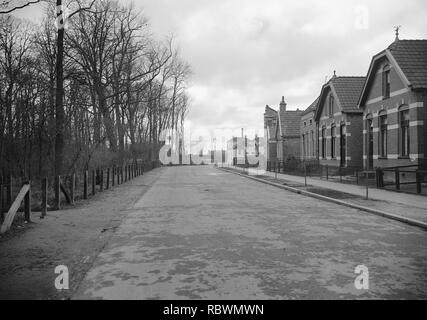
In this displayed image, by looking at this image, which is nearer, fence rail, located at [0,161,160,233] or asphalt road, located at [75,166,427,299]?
asphalt road, located at [75,166,427,299]

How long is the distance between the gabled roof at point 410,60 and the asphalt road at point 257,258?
498 inches

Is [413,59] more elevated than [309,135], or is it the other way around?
[413,59]

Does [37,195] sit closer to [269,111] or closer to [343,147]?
[343,147]

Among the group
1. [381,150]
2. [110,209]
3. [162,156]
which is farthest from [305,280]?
[162,156]

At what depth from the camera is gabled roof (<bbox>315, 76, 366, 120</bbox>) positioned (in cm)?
3172

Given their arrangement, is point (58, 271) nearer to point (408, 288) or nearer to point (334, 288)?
point (334, 288)

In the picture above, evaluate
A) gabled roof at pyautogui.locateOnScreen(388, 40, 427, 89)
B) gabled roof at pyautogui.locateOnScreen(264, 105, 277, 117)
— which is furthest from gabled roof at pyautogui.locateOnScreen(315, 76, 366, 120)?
gabled roof at pyautogui.locateOnScreen(264, 105, 277, 117)

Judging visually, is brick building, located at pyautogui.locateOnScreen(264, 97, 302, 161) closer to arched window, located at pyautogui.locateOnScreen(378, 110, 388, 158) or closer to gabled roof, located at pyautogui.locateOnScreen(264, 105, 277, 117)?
gabled roof, located at pyautogui.locateOnScreen(264, 105, 277, 117)

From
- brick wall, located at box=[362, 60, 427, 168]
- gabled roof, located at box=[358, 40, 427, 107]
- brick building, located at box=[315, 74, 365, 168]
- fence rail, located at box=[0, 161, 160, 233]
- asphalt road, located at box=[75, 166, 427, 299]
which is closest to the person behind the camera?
asphalt road, located at box=[75, 166, 427, 299]

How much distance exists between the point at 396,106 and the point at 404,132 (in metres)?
1.60

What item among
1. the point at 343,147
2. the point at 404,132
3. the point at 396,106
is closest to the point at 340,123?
the point at 343,147

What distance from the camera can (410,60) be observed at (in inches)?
907

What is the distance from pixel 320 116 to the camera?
37.2m

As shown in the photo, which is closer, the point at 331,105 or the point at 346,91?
the point at 346,91
